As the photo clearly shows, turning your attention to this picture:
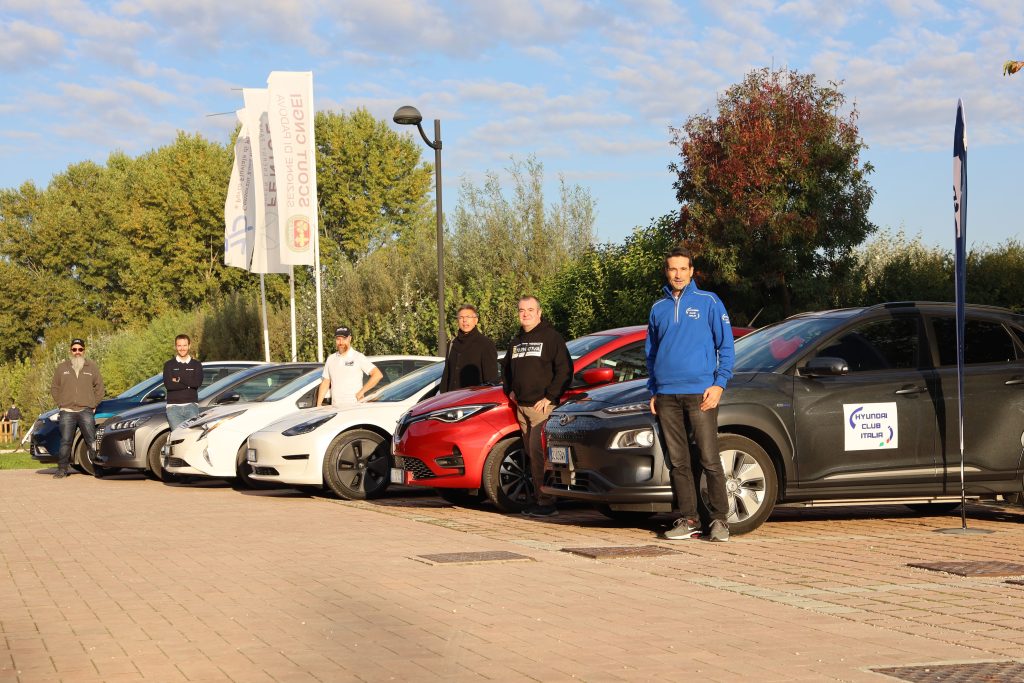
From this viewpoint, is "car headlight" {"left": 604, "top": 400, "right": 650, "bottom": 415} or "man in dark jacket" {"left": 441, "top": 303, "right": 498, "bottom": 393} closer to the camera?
"car headlight" {"left": 604, "top": 400, "right": 650, "bottom": 415}

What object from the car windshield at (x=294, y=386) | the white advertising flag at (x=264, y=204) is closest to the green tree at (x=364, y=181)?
the white advertising flag at (x=264, y=204)

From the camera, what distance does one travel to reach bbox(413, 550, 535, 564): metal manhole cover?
9516 millimetres

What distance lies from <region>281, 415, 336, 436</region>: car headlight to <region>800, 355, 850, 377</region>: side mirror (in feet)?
19.7

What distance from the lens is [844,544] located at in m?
10.3

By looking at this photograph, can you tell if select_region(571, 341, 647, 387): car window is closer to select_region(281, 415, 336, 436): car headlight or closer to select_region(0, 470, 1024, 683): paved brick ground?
select_region(0, 470, 1024, 683): paved brick ground

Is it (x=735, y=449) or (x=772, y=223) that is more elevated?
(x=772, y=223)

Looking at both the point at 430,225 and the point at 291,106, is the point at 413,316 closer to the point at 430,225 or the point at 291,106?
the point at 291,106

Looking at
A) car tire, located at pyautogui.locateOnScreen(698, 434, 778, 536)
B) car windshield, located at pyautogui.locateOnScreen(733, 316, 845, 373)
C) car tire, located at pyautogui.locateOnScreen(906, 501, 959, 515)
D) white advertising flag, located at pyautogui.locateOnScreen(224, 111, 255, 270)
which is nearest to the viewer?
car tire, located at pyautogui.locateOnScreen(698, 434, 778, 536)

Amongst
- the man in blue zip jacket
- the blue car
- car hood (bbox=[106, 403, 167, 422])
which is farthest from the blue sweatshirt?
the blue car

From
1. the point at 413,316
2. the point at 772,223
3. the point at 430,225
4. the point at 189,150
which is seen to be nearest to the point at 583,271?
the point at 772,223

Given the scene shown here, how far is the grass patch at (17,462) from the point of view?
2530cm

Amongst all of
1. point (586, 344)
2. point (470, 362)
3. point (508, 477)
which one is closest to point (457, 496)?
point (470, 362)

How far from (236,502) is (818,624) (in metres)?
9.66

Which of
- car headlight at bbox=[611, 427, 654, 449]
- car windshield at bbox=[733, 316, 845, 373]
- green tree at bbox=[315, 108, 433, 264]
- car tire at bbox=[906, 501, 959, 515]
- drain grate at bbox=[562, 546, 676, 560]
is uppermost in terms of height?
green tree at bbox=[315, 108, 433, 264]
